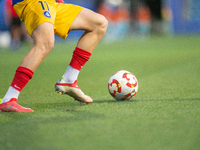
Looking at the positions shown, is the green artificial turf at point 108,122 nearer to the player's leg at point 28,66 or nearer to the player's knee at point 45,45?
the player's leg at point 28,66

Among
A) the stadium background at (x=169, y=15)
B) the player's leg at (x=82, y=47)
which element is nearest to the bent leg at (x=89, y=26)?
the player's leg at (x=82, y=47)

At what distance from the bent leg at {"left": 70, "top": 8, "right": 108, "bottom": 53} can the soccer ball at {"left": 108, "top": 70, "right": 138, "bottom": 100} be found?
0.47m

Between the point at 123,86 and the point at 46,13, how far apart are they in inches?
46.4

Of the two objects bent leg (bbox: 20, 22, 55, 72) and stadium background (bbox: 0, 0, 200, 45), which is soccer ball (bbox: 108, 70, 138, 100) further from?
stadium background (bbox: 0, 0, 200, 45)

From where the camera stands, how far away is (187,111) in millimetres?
3027

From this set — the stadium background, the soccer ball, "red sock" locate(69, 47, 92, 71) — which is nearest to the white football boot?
"red sock" locate(69, 47, 92, 71)

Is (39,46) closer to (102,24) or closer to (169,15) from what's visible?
(102,24)

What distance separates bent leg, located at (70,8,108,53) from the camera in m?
3.67

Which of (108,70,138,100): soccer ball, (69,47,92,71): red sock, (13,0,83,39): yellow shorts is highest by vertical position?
(13,0,83,39): yellow shorts

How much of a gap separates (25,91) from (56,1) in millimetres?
1644

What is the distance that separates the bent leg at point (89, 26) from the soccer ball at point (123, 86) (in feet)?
1.56

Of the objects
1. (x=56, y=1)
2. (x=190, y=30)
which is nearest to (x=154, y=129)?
(x=56, y=1)

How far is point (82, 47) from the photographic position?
3.74 meters

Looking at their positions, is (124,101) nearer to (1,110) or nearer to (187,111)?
(187,111)
